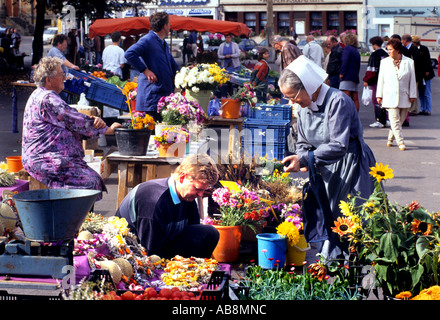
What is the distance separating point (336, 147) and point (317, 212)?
555 millimetres

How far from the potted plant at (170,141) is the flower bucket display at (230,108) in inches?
132

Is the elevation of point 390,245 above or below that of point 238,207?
above

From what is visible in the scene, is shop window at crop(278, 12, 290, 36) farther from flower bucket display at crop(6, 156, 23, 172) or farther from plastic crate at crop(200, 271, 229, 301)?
plastic crate at crop(200, 271, 229, 301)

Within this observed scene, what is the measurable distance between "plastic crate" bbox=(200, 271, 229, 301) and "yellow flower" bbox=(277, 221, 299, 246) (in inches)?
98.3

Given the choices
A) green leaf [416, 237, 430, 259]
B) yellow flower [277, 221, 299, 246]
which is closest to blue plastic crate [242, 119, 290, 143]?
yellow flower [277, 221, 299, 246]

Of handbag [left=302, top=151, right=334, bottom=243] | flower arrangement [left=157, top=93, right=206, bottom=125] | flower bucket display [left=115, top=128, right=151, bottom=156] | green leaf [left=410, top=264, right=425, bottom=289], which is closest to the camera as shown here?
green leaf [left=410, top=264, right=425, bottom=289]

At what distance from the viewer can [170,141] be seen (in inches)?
263

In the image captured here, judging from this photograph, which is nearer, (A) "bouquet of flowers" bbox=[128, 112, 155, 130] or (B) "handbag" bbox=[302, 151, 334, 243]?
(B) "handbag" bbox=[302, 151, 334, 243]

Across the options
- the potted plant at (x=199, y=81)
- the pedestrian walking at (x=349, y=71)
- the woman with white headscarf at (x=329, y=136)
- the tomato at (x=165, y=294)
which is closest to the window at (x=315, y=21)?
the pedestrian walking at (x=349, y=71)

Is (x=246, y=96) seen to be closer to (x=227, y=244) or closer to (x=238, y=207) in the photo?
(x=238, y=207)

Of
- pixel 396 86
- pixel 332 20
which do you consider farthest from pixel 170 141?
pixel 332 20

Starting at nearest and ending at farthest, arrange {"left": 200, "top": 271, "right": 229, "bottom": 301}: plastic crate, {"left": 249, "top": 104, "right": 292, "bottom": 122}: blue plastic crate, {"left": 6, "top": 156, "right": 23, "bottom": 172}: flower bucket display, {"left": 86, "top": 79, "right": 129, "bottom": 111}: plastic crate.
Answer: {"left": 200, "top": 271, "right": 229, "bottom": 301}: plastic crate < {"left": 6, "top": 156, "right": 23, "bottom": 172}: flower bucket display < {"left": 249, "top": 104, "right": 292, "bottom": 122}: blue plastic crate < {"left": 86, "top": 79, "right": 129, "bottom": 111}: plastic crate

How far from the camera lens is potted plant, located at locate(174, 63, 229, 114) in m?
8.77
